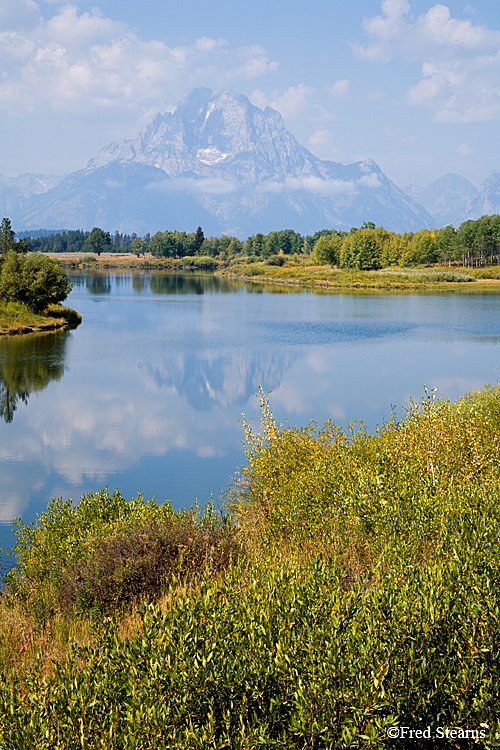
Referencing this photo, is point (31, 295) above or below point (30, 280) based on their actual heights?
below

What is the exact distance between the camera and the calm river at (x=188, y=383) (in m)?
20.4

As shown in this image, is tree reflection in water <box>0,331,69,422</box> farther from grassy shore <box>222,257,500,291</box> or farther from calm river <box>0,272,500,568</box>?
grassy shore <box>222,257,500,291</box>

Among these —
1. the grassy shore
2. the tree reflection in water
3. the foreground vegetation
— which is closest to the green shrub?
the tree reflection in water

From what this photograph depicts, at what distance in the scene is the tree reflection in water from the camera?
30.2m

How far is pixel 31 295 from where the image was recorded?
176 ft

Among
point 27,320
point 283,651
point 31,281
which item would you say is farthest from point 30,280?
→ point 283,651

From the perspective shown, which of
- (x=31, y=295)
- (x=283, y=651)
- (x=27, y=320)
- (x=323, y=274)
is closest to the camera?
(x=283, y=651)

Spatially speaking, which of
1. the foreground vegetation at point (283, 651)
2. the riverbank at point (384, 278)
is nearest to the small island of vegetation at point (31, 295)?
the foreground vegetation at point (283, 651)

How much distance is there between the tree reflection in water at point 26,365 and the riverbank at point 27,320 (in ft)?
4.23

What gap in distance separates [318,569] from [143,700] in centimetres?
230

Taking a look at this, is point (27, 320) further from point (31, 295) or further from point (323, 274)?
point (323, 274)

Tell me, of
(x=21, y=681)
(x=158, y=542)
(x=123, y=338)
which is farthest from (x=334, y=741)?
(x=123, y=338)

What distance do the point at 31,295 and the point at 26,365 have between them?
61.7ft
